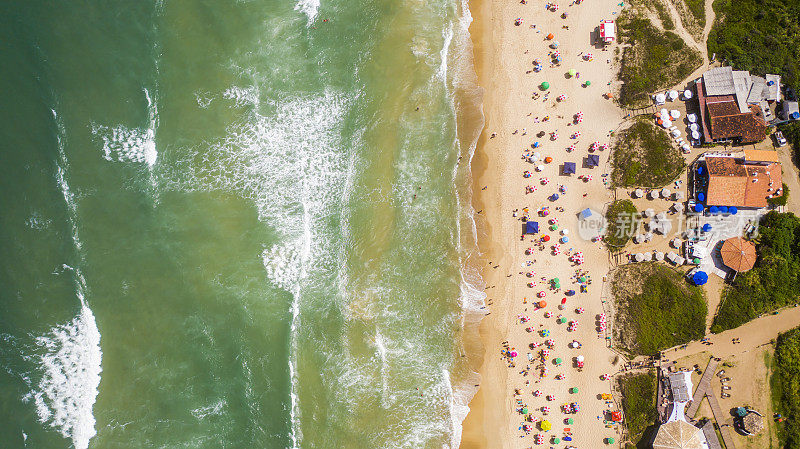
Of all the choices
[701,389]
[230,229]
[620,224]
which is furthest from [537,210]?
[230,229]

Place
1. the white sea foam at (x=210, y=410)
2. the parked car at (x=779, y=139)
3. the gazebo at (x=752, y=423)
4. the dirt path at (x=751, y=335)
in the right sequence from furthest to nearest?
the parked car at (x=779, y=139), the dirt path at (x=751, y=335), the gazebo at (x=752, y=423), the white sea foam at (x=210, y=410)

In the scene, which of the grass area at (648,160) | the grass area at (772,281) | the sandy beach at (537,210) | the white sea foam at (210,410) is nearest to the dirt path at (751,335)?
the grass area at (772,281)

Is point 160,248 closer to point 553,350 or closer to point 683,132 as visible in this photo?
point 553,350

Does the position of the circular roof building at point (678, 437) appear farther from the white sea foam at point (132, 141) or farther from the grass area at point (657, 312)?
the white sea foam at point (132, 141)

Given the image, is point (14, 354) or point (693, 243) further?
point (693, 243)

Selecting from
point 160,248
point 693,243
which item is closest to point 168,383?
point 160,248
